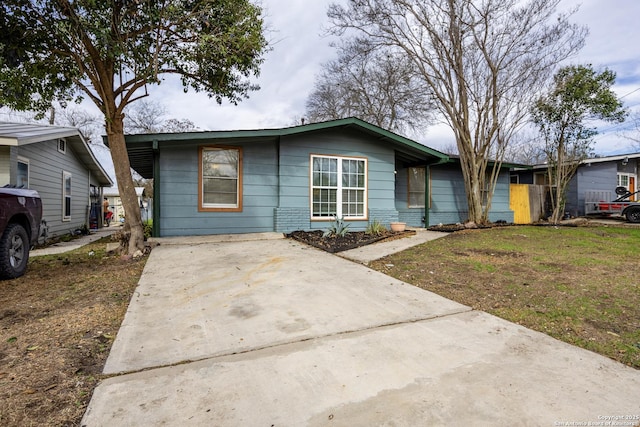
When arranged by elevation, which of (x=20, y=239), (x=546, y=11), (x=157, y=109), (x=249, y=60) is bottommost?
(x=20, y=239)

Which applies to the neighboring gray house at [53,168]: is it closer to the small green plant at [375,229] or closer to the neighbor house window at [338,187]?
the neighbor house window at [338,187]

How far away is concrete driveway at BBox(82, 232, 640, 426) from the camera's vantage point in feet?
5.49

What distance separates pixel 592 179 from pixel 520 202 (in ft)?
17.8

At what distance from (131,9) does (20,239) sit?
180 inches

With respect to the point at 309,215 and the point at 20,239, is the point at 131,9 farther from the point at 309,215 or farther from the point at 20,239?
the point at 309,215

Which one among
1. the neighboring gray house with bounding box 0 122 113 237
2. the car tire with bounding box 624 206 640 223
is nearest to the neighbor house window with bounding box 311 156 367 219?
the neighboring gray house with bounding box 0 122 113 237

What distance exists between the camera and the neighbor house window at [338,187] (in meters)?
8.95

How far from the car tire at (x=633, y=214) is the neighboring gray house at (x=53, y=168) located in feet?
65.9

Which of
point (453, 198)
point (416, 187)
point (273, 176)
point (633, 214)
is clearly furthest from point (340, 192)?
point (633, 214)

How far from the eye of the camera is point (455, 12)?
403 inches

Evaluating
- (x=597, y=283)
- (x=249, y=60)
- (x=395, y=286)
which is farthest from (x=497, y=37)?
(x=395, y=286)

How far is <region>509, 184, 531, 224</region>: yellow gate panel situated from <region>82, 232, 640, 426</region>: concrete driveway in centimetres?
1209

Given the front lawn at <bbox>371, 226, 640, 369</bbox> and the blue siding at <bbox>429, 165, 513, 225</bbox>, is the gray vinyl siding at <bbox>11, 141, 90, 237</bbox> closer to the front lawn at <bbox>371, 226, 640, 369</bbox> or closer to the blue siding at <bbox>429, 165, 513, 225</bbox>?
the front lawn at <bbox>371, 226, 640, 369</bbox>

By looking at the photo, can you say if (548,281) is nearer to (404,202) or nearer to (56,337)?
(56,337)
